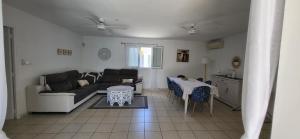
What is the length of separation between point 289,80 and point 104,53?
628 cm

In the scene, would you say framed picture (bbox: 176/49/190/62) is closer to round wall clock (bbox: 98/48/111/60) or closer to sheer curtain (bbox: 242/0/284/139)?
round wall clock (bbox: 98/48/111/60)

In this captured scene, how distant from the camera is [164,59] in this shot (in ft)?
22.5

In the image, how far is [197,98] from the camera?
3.60 meters

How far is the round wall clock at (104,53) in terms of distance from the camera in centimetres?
649

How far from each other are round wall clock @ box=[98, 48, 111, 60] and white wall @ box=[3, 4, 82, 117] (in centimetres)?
172

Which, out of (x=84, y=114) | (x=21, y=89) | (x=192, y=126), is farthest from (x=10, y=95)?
(x=192, y=126)

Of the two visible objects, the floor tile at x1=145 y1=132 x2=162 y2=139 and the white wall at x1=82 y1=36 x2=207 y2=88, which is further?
the white wall at x1=82 y1=36 x2=207 y2=88

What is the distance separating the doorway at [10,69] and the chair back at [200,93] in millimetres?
3891

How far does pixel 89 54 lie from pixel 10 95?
356cm

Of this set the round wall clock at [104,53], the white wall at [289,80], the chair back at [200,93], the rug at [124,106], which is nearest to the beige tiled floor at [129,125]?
the rug at [124,106]

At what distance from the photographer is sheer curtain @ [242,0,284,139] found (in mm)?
1088

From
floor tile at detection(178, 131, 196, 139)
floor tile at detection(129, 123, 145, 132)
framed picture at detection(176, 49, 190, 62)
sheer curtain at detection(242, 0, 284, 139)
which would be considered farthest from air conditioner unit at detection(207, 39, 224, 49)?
sheer curtain at detection(242, 0, 284, 139)

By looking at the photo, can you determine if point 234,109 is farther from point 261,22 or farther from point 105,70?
point 105,70

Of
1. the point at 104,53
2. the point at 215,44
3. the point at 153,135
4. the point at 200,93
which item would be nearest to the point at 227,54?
the point at 215,44
